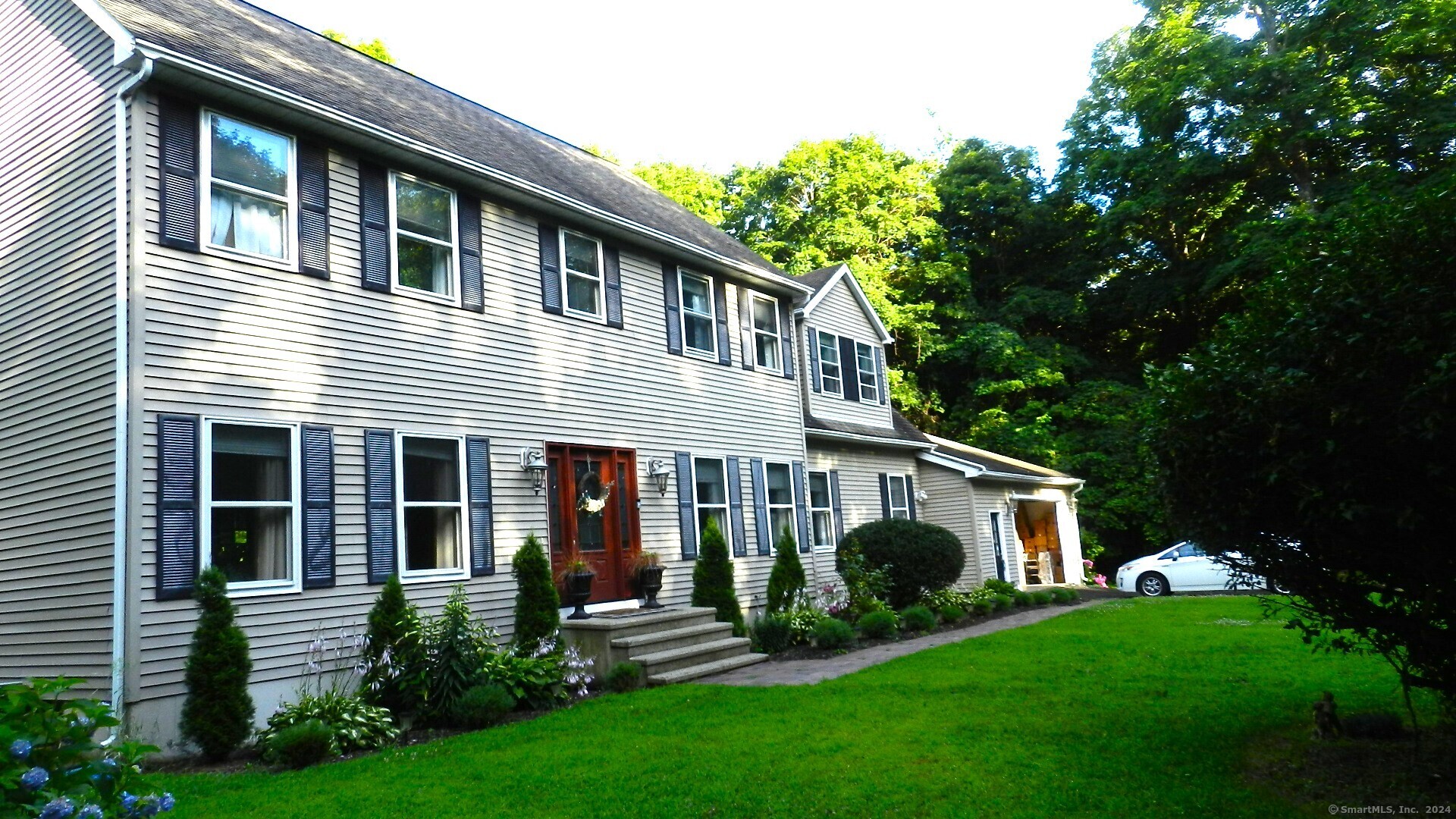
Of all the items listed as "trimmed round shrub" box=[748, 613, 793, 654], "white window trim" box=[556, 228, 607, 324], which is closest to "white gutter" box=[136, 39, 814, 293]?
"white window trim" box=[556, 228, 607, 324]

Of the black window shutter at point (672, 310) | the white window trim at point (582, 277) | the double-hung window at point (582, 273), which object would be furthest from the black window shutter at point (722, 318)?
the double-hung window at point (582, 273)

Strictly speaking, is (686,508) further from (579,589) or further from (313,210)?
(313,210)

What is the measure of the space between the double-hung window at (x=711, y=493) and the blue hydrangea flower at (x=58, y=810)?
36.9 ft

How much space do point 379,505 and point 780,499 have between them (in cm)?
772

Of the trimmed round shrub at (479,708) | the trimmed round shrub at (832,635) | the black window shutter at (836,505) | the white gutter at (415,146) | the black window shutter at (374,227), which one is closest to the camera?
the white gutter at (415,146)

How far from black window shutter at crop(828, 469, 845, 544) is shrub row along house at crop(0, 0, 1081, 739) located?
4.59 m

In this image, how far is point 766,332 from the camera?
658 inches

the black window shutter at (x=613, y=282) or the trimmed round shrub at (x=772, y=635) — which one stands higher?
the black window shutter at (x=613, y=282)

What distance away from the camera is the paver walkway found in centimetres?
1023

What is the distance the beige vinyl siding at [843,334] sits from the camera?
19.0 meters

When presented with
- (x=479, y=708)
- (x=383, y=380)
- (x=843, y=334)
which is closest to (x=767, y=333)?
(x=843, y=334)

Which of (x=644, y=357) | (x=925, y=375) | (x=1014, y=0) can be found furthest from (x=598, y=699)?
(x=925, y=375)

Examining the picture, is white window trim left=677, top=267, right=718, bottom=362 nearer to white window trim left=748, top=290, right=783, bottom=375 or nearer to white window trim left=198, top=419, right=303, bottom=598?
white window trim left=748, top=290, right=783, bottom=375

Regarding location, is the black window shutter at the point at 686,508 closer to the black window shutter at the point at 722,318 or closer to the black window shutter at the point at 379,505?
the black window shutter at the point at 722,318
